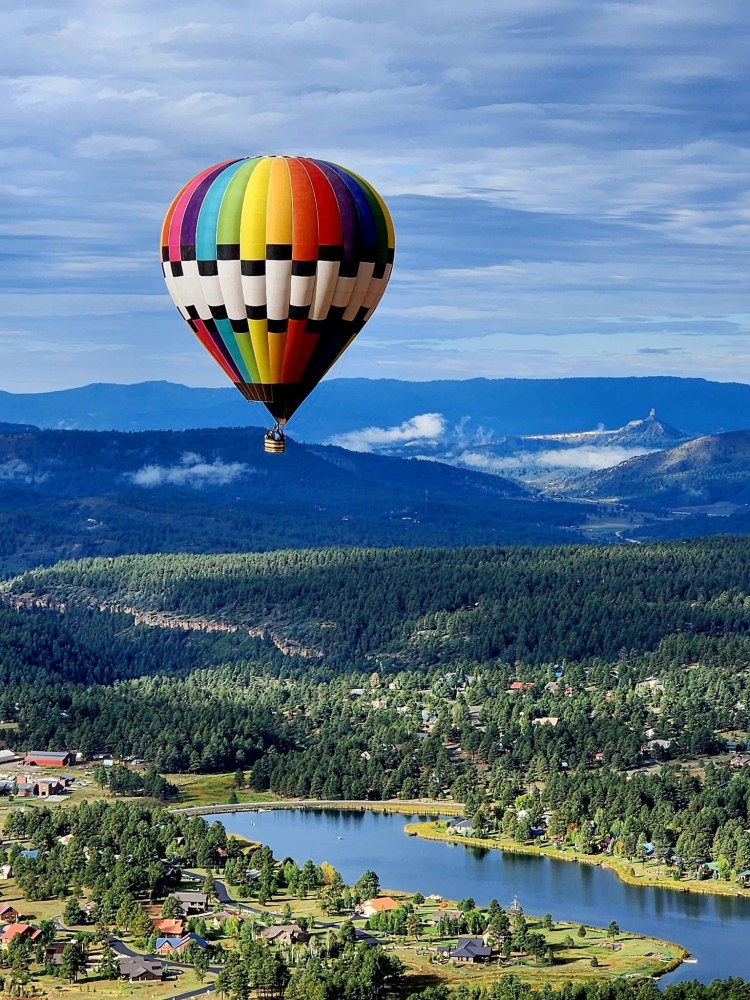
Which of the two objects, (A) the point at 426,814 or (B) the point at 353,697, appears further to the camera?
(B) the point at 353,697

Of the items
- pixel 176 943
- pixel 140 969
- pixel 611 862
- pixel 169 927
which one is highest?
pixel 611 862

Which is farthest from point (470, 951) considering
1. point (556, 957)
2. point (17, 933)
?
point (17, 933)

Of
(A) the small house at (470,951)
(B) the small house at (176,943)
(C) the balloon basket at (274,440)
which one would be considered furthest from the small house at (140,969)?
(C) the balloon basket at (274,440)

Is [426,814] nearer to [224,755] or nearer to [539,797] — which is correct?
[539,797]

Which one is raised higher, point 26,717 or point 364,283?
point 364,283

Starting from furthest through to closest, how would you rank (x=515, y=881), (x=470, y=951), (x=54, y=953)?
(x=515, y=881)
(x=470, y=951)
(x=54, y=953)

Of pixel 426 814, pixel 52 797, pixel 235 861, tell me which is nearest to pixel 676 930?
pixel 235 861

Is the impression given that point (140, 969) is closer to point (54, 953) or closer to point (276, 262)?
point (54, 953)
